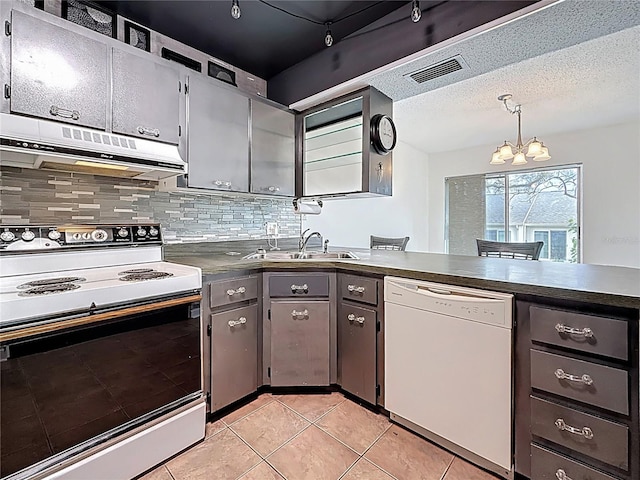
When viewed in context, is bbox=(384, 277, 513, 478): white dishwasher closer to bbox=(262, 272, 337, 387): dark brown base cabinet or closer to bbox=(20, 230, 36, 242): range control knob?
bbox=(262, 272, 337, 387): dark brown base cabinet

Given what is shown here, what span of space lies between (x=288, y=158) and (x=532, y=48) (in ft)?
5.71

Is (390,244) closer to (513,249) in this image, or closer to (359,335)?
(513,249)

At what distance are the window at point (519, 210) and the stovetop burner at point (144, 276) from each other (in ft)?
17.2

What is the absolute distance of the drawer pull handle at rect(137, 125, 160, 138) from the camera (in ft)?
5.72

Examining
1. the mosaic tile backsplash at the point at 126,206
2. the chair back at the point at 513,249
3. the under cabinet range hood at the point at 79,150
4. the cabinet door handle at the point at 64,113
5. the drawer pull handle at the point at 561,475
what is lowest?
the drawer pull handle at the point at 561,475

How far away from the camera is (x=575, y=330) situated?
1.16 meters

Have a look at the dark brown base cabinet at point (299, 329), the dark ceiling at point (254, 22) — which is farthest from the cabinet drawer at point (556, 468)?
the dark ceiling at point (254, 22)

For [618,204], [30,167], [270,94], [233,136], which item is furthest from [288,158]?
[618,204]

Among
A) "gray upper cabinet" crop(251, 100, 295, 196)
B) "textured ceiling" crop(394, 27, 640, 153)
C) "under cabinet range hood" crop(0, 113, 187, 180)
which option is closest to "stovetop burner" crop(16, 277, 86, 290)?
"under cabinet range hood" crop(0, 113, 187, 180)

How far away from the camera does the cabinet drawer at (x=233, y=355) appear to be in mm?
1758

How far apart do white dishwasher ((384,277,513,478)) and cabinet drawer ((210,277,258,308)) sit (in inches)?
32.7

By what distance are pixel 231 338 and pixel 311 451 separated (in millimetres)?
739

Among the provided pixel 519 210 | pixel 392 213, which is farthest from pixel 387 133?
pixel 519 210

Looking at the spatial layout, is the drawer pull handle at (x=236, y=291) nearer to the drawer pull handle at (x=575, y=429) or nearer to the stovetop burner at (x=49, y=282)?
the stovetop burner at (x=49, y=282)
